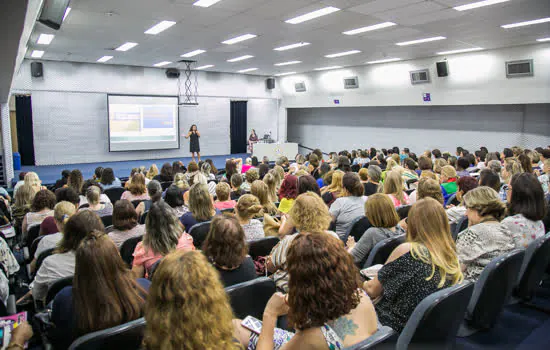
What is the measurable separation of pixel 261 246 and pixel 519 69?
945cm

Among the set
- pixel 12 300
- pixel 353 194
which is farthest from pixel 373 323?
pixel 353 194

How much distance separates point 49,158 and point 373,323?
46.3 ft

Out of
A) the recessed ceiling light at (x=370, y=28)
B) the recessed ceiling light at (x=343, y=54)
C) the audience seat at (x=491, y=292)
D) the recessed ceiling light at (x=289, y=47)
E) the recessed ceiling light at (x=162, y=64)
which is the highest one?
the recessed ceiling light at (x=162, y=64)

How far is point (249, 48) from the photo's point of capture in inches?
392

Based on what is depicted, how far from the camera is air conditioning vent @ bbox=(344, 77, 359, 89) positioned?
531 inches

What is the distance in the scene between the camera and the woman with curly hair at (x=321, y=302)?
1323mm

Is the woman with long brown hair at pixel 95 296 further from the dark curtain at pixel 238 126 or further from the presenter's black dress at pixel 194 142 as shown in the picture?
the dark curtain at pixel 238 126

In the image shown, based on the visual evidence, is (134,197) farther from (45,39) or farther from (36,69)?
(36,69)

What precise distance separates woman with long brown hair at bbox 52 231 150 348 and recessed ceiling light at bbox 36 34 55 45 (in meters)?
8.78

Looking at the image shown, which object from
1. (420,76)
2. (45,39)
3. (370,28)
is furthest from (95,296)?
(420,76)

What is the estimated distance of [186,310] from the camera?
1205 mm

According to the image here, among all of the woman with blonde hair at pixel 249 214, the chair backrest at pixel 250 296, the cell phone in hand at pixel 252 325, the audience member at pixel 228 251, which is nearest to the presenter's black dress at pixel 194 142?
the woman with blonde hair at pixel 249 214

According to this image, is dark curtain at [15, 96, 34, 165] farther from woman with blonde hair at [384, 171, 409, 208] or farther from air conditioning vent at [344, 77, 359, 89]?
woman with blonde hair at [384, 171, 409, 208]

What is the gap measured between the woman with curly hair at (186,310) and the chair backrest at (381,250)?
155 cm
